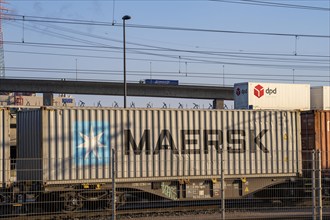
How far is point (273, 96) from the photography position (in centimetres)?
3194

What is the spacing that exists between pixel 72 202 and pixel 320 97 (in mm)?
15609

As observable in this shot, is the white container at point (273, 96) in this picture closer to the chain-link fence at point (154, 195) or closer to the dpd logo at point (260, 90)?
the dpd logo at point (260, 90)

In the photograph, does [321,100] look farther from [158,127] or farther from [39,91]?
[39,91]

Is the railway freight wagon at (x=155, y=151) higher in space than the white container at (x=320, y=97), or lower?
lower

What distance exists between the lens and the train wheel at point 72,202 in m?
18.6

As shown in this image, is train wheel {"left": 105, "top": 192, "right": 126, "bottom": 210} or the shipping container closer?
train wheel {"left": 105, "top": 192, "right": 126, "bottom": 210}

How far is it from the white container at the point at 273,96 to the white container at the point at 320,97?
31 cm

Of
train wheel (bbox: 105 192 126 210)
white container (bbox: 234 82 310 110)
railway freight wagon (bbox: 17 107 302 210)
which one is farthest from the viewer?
white container (bbox: 234 82 310 110)

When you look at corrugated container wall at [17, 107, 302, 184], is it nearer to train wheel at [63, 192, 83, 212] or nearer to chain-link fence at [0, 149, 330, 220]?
chain-link fence at [0, 149, 330, 220]

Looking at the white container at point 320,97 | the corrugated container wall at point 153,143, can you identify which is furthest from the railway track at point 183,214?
the white container at point 320,97

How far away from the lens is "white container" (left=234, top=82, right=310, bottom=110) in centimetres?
3056

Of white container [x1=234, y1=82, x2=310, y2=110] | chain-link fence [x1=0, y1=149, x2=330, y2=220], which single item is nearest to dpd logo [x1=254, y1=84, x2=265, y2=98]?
white container [x1=234, y1=82, x2=310, y2=110]

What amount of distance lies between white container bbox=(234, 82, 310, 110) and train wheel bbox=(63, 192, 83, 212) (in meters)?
14.4

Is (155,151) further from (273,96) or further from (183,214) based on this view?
(273,96)
